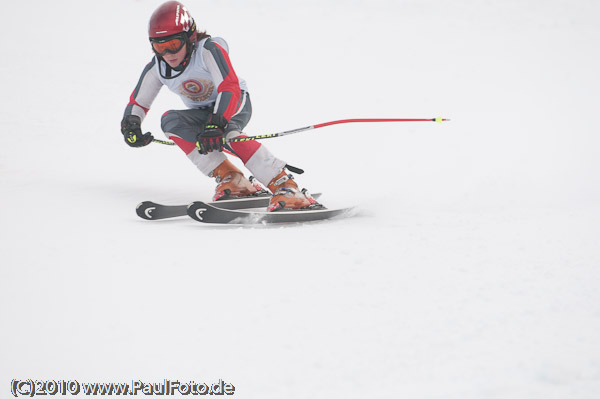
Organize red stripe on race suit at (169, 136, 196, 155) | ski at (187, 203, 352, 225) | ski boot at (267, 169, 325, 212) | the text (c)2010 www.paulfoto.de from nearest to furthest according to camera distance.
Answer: the text (c)2010 www.paulfoto.de < ski at (187, 203, 352, 225) < ski boot at (267, 169, 325, 212) < red stripe on race suit at (169, 136, 196, 155)

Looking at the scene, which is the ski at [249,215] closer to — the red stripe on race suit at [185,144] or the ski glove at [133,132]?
the red stripe on race suit at [185,144]

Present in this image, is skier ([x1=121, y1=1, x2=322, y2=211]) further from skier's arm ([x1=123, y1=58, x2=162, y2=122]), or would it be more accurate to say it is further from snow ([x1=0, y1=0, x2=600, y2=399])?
snow ([x1=0, y1=0, x2=600, y2=399])

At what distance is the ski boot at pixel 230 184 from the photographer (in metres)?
3.82

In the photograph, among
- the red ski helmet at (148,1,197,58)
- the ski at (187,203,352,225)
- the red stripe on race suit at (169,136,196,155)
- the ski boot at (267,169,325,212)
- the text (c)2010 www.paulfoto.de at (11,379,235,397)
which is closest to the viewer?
the text (c)2010 www.paulfoto.de at (11,379,235,397)

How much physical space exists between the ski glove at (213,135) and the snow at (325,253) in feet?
1.61

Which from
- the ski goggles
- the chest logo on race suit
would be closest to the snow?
the chest logo on race suit

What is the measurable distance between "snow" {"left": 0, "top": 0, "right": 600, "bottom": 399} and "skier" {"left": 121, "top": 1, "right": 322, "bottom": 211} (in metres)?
0.43

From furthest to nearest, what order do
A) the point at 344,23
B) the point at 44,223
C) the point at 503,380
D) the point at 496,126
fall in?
the point at 344,23 → the point at 496,126 → the point at 44,223 → the point at 503,380

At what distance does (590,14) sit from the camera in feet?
38.0

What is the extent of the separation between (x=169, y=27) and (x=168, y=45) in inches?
4.3

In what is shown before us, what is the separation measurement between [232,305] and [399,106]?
6.46 meters

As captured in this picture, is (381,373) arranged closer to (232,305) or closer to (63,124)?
(232,305)

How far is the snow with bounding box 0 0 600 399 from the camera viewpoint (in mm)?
1598

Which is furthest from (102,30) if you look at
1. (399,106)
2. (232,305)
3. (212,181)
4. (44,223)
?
(232,305)
